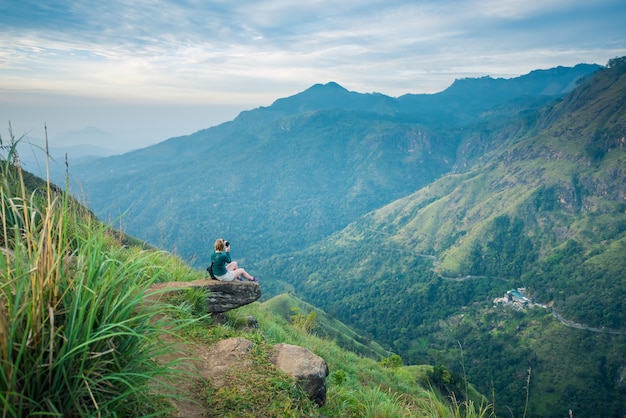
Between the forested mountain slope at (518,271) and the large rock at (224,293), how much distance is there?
48.5m

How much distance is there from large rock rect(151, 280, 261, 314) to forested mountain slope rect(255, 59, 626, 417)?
48.5 meters

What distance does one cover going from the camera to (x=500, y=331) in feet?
320

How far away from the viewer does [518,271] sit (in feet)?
435

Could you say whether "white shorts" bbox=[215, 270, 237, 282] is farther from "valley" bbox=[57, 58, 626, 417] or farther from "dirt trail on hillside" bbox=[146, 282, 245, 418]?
"valley" bbox=[57, 58, 626, 417]

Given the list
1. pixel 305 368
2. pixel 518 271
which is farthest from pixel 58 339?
pixel 518 271

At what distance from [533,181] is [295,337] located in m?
193

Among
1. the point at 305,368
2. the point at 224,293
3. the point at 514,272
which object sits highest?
the point at 224,293

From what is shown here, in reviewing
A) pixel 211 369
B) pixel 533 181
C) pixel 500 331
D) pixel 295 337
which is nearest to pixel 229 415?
pixel 211 369

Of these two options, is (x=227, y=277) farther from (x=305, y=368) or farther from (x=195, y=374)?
(x=195, y=374)

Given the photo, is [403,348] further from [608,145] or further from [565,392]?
[608,145]

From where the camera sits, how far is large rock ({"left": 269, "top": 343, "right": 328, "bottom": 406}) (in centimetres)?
536

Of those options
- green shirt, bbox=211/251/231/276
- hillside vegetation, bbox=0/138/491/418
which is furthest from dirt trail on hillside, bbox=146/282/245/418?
green shirt, bbox=211/251/231/276

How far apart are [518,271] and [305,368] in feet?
498

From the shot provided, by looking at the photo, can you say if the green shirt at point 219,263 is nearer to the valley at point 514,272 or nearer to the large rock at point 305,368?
the large rock at point 305,368
